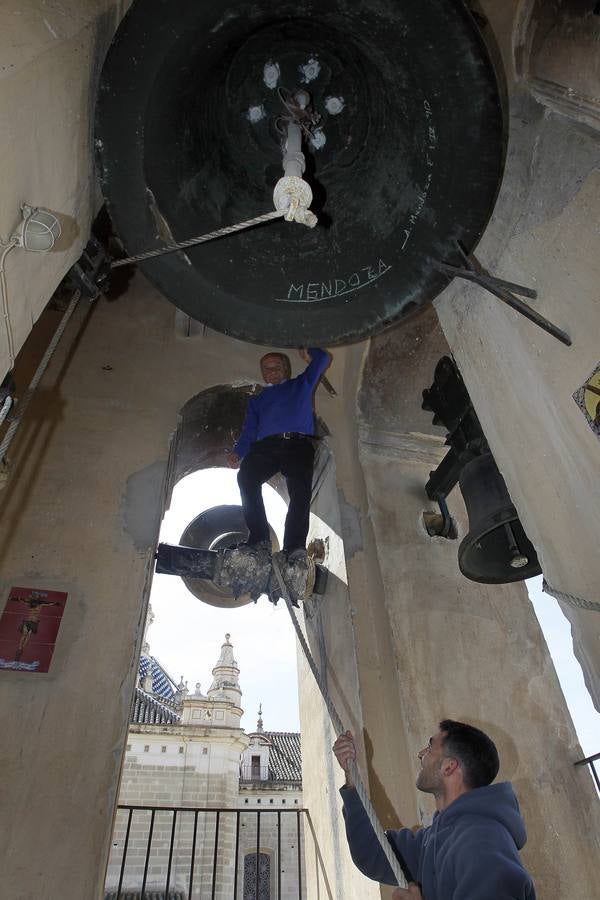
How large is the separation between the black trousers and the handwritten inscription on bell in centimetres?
121

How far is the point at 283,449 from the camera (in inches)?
109

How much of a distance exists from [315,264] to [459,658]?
74.2 inches

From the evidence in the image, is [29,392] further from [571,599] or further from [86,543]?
[571,599]

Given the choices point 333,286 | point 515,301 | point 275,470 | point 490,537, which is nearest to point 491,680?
point 490,537

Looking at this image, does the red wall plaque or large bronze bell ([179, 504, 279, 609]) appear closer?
the red wall plaque

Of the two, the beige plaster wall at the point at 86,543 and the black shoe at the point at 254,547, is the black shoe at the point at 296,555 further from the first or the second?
the beige plaster wall at the point at 86,543

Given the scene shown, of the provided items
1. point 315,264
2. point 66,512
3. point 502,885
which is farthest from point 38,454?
point 502,885

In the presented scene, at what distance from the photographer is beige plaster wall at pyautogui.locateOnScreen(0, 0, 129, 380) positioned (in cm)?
117

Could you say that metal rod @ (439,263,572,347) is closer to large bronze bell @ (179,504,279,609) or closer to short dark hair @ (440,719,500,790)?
short dark hair @ (440,719,500,790)

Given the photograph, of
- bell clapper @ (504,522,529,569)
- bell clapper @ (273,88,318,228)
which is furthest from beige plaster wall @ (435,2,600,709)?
bell clapper @ (273,88,318,228)

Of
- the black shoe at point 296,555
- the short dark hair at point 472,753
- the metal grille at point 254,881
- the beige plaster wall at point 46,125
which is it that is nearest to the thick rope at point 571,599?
the short dark hair at point 472,753

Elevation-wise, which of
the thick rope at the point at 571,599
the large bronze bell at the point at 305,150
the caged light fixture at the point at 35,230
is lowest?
the thick rope at the point at 571,599

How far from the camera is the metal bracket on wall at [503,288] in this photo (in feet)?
4.64

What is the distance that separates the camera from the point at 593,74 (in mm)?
1595
